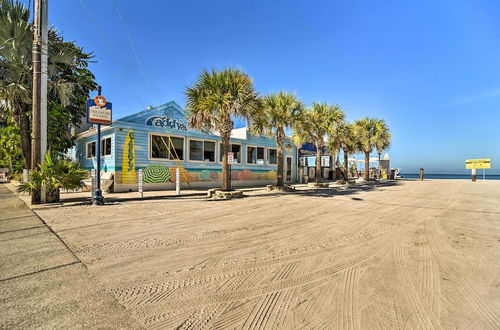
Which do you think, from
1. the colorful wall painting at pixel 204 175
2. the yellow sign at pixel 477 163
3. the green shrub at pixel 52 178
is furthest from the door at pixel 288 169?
the yellow sign at pixel 477 163

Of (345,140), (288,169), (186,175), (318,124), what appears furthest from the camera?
(345,140)

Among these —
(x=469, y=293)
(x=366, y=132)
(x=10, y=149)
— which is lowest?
(x=469, y=293)

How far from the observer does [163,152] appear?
15.5 m

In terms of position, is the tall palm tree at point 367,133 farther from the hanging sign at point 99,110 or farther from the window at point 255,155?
the hanging sign at point 99,110

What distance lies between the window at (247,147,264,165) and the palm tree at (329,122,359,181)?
21.2 ft

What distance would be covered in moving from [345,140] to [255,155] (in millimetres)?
10347

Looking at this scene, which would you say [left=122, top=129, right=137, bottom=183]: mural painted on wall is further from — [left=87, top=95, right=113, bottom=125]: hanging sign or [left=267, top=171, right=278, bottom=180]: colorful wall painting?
[left=267, top=171, right=278, bottom=180]: colorful wall painting

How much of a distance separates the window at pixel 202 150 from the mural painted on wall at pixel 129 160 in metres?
3.86

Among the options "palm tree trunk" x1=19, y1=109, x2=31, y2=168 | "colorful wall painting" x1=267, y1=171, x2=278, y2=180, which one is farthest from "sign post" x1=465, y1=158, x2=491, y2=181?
"palm tree trunk" x1=19, y1=109, x2=31, y2=168

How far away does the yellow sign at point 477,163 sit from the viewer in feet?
91.5

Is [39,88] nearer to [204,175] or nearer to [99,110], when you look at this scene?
[99,110]

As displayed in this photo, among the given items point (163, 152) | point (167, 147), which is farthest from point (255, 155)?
point (163, 152)

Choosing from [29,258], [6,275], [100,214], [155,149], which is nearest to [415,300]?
[6,275]

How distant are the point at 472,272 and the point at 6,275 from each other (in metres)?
6.52
